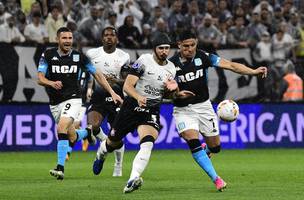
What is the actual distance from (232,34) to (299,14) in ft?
9.45

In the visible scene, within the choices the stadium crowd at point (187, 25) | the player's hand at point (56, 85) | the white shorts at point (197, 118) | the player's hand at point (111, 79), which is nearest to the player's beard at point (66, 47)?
the player's hand at point (56, 85)

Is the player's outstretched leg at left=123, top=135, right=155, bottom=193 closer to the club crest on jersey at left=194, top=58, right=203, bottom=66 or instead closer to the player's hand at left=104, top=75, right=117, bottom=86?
the club crest on jersey at left=194, top=58, right=203, bottom=66

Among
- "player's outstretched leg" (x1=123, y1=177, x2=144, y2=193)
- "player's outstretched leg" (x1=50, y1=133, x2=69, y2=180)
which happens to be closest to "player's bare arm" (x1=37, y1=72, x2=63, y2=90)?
"player's outstretched leg" (x1=50, y1=133, x2=69, y2=180)

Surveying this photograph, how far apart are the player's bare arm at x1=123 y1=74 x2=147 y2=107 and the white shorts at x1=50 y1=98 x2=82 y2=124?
2.83 m

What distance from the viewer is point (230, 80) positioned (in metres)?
24.4

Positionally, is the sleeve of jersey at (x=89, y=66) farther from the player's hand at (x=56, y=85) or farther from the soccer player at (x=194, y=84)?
the soccer player at (x=194, y=84)

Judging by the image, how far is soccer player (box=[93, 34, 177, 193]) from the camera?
1303cm

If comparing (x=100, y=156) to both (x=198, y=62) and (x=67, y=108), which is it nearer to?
(x=67, y=108)

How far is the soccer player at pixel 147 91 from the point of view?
42.8 ft

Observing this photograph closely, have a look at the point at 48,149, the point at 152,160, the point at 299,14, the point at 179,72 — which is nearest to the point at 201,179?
the point at 179,72

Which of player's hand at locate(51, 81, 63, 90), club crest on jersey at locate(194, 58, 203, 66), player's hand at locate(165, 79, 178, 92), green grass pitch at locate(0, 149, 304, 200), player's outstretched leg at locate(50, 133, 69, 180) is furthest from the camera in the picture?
player's hand at locate(51, 81, 63, 90)

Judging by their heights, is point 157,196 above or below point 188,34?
below

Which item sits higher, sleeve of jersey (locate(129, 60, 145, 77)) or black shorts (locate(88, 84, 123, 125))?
sleeve of jersey (locate(129, 60, 145, 77))

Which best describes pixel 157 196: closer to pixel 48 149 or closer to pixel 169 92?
pixel 169 92
